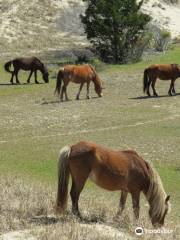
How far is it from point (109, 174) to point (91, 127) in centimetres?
1257

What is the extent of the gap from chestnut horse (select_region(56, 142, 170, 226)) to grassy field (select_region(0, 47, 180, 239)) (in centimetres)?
58

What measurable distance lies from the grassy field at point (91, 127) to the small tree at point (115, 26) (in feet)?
29.3

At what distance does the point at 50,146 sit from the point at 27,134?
7.39 ft

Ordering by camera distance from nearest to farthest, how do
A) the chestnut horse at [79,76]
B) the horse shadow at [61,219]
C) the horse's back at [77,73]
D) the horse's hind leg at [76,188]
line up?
the horse shadow at [61,219] → the horse's hind leg at [76,188] → the chestnut horse at [79,76] → the horse's back at [77,73]

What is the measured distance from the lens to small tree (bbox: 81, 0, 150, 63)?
1655 inches

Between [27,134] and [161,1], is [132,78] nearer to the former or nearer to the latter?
[27,134]

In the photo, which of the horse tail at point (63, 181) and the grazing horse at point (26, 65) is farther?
the grazing horse at point (26, 65)

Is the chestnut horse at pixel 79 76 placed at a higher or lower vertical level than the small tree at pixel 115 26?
lower

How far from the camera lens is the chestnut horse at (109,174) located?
1017 centimetres

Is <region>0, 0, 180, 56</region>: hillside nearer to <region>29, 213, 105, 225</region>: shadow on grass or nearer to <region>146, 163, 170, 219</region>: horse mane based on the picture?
<region>29, 213, 105, 225</region>: shadow on grass

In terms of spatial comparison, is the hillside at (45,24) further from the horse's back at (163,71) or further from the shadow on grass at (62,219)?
the shadow on grass at (62,219)

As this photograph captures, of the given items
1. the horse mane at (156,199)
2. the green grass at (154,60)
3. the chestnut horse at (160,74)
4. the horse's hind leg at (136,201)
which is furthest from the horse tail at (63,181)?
the green grass at (154,60)

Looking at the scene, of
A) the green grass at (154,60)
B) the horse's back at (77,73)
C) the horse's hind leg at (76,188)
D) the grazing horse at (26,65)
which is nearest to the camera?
the horse's hind leg at (76,188)

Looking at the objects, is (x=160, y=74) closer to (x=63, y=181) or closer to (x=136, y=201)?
(x=136, y=201)
